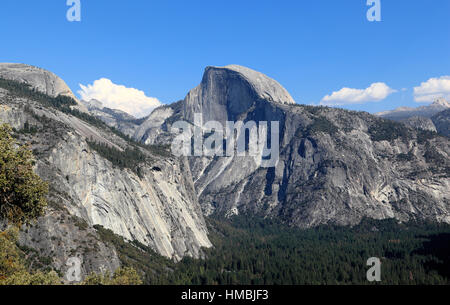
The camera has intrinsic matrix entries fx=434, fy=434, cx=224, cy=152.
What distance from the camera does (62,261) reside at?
109562mm

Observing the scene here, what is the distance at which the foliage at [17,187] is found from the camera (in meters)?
41.9

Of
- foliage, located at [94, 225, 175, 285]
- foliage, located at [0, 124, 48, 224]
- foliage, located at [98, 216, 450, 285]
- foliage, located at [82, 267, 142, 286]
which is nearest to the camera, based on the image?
foliage, located at [0, 124, 48, 224]

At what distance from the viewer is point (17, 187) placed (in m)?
42.2

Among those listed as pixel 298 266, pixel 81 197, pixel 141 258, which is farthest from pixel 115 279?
pixel 298 266

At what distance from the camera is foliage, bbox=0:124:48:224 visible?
137ft

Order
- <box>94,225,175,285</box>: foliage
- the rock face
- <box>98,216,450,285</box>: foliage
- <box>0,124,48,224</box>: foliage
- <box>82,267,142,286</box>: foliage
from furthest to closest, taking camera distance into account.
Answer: <box>98,216,450,285</box>: foliage < <box>94,225,175,285</box>: foliage < the rock face < <box>82,267,142,286</box>: foliage < <box>0,124,48,224</box>: foliage

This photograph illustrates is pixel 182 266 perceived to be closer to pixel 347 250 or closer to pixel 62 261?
pixel 62 261

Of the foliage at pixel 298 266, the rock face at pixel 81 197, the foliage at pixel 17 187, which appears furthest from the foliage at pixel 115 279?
the foliage at pixel 298 266

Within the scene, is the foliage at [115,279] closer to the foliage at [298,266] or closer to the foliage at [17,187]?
the foliage at [17,187]

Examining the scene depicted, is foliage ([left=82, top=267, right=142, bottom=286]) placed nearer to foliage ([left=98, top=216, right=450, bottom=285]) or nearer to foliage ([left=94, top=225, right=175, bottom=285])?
foliage ([left=94, top=225, right=175, bottom=285])

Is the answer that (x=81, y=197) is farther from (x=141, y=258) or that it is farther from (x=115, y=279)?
(x=115, y=279)

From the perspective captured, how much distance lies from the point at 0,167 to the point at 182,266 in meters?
133

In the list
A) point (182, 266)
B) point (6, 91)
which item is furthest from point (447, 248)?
point (6, 91)

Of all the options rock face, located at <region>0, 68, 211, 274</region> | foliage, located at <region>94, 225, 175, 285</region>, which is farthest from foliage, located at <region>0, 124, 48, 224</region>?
foliage, located at <region>94, 225, 175, 285</region>
